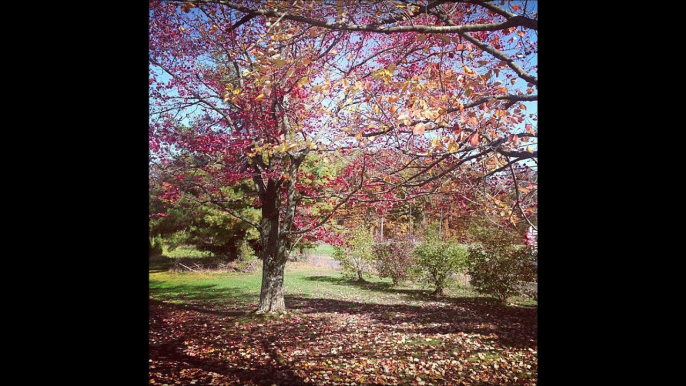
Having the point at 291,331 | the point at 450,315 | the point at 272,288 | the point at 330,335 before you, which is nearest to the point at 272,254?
the point at 272,288

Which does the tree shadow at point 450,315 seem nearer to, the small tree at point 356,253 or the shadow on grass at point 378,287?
the shadow on grass at point 378,287

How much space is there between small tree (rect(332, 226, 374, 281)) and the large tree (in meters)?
0.22

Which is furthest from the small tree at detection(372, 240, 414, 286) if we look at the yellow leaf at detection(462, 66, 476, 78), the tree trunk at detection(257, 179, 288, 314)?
the yellow leaf at detection(462, 66, 476, 78)

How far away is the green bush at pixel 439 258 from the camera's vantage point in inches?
86.3

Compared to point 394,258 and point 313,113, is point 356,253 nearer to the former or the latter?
point 394,258

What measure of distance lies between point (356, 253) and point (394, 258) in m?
0.28

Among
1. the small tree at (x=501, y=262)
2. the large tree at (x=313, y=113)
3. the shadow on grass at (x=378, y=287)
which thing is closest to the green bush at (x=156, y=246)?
the large tree at (x=313, y=113)

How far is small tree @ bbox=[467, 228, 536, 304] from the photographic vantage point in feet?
7.08

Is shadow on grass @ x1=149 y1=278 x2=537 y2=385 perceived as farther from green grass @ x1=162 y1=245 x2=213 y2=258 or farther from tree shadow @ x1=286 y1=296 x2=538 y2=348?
green grass @ x1=162 y1=245 x2=213 y2=258
